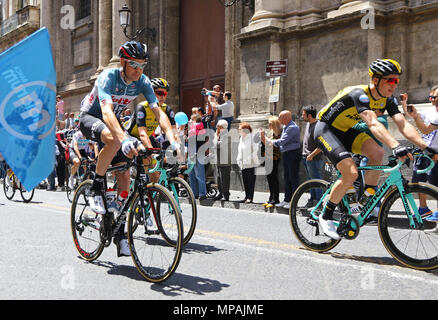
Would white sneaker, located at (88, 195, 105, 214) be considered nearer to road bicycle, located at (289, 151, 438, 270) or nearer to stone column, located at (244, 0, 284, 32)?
road bicycle, located at (289, 151, 438, 270)

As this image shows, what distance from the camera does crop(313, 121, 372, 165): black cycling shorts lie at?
17.9 feet

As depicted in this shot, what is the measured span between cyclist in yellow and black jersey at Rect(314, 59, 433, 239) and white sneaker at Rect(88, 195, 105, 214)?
2182 millimetres

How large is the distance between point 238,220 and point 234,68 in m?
8.75

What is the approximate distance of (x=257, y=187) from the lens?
45.0 feet

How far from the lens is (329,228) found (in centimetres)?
543

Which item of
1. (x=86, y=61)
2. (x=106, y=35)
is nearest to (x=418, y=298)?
(x=106, y=35)

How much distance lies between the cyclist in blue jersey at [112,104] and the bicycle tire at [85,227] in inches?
10.0

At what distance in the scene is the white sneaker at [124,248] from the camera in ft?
15.9

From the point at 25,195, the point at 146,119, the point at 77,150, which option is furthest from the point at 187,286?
the point at 77,150

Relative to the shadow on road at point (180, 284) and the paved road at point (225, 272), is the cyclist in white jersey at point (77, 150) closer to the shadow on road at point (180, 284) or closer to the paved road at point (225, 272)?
the paved road at point (225, 272)

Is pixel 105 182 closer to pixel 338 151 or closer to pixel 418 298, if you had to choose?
pixel 338 151

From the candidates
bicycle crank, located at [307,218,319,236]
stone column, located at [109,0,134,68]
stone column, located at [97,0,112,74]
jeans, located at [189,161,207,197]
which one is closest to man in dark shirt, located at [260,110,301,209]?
jeans, located at [189,161,207,197]

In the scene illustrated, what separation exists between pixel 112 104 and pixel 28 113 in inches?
55.0

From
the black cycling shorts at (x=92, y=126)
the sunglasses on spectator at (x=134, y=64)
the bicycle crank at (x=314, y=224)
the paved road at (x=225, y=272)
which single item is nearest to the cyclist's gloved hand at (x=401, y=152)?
the paved road at (x=225, y=272)
